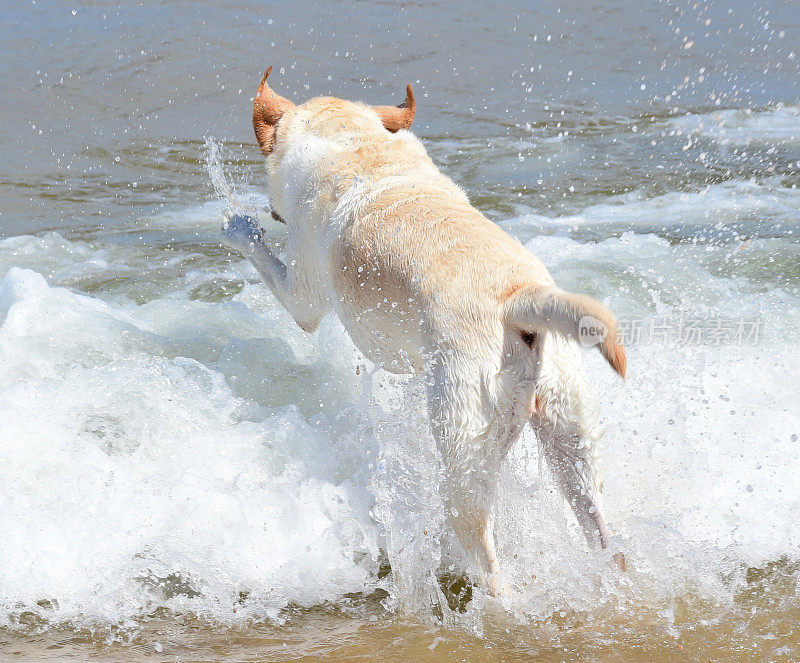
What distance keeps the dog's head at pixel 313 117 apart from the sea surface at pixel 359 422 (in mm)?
861

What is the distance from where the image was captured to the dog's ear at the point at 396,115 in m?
4.59

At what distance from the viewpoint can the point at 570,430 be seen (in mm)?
2955

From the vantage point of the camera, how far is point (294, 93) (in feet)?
35.7

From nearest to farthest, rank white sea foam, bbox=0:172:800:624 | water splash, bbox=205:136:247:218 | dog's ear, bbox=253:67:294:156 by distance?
white sea foam, bbox=0:172:800:624, dog's ear, bbox=253:67:294:156, water splash, bbox=205:136:247:218

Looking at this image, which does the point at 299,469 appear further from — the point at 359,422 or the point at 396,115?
the point at 396,115

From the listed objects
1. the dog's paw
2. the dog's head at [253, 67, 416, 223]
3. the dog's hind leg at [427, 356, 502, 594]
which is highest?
the dog's head at [253, 67, 416, 223]

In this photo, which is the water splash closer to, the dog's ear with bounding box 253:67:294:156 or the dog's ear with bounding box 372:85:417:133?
the dog's ear with bounding box 253:67:294:156

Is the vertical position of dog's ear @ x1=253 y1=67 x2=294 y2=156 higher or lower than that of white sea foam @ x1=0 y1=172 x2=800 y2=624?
higher

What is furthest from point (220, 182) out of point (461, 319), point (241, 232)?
point (461, 319)

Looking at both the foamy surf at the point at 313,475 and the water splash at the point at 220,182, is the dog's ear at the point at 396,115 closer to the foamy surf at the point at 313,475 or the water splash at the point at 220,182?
the water splash at the point at 220,182

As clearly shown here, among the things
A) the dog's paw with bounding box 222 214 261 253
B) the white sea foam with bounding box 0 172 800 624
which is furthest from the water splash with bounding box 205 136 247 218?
the white sea foam with bounding box 0 172 800 624

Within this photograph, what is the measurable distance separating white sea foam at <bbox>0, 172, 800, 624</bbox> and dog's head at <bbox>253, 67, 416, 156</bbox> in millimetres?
1238

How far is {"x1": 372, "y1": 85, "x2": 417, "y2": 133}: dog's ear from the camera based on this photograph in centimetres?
459

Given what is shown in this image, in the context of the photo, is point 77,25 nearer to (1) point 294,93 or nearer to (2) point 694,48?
(1) point 294,93
